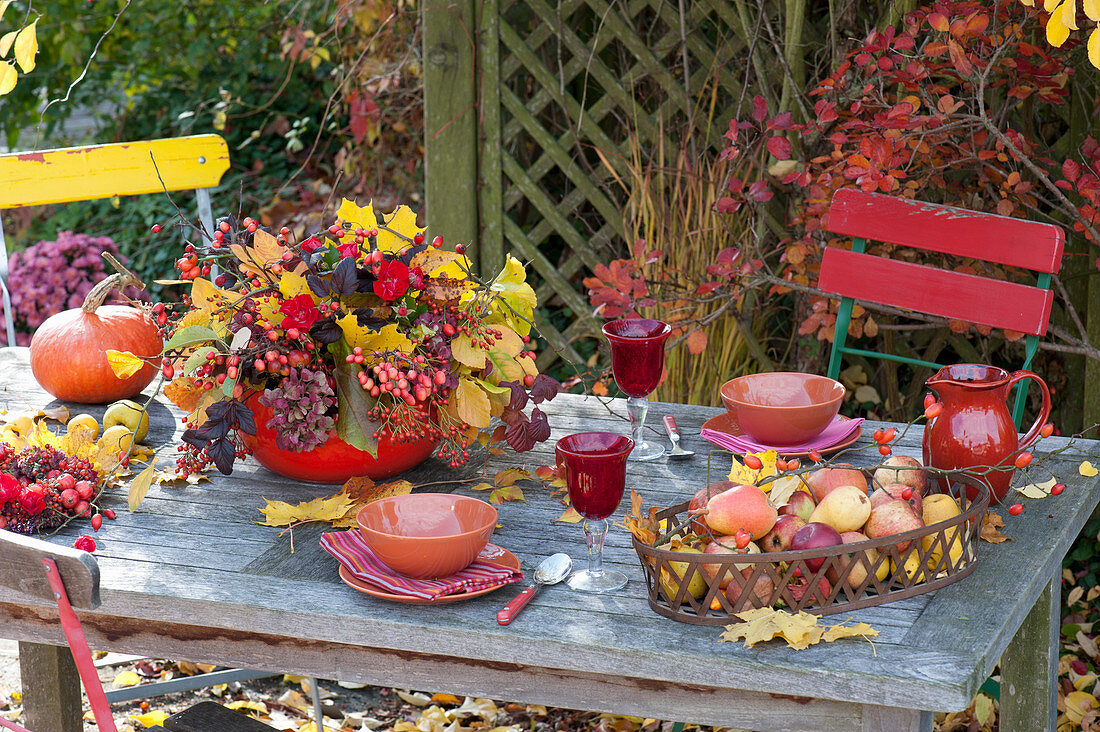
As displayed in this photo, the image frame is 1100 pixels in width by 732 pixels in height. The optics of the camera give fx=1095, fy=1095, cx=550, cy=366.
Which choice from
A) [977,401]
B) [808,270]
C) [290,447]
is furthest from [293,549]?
[808,270]

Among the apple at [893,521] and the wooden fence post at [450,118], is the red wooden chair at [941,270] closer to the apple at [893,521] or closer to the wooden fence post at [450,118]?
the apple at [893,521]

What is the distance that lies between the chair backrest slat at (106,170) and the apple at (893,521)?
1.79 m

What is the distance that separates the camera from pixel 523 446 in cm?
154

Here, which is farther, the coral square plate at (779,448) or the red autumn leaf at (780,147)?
the red autumn leaf at (780,147)

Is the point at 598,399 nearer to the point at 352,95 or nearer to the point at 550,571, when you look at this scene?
the point at 550,571

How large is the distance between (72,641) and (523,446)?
A: 654mm

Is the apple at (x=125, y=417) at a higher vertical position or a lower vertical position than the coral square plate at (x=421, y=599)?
higher

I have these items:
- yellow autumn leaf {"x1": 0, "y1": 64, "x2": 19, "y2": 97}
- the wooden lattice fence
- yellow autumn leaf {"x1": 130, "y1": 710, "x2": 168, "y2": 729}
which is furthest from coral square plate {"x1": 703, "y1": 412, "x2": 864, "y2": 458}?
the wooden lattice fence

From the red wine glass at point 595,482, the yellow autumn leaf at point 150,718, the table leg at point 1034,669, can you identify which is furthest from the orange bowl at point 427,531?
the yellow autumn leaf at point 150,718

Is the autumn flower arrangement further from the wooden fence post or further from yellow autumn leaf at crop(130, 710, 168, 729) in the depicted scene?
the wooden fence post

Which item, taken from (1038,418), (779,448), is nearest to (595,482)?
(779,448)

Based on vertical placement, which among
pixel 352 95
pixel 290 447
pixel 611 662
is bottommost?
pixel 611 662

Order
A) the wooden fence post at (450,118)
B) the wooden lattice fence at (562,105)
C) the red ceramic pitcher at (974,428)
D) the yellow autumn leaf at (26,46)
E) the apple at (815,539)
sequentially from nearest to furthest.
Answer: the apple at (815,539), the red ceramic pitcher at (974,428), the yellow autumn leaf at (26,46), the wooden lattice fence at (562,105), the wooden fence post at (450,118)

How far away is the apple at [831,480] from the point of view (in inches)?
48.8
